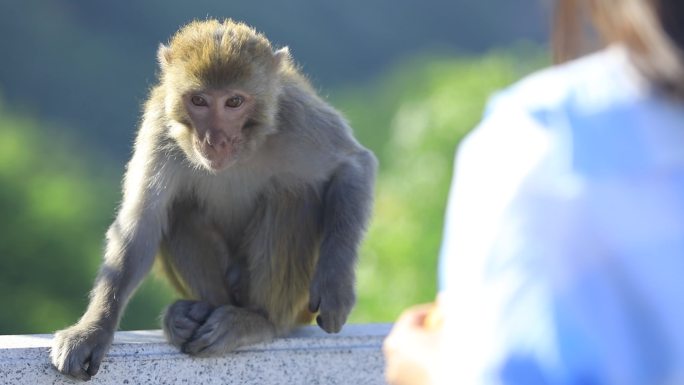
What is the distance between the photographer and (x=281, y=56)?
4.11 m

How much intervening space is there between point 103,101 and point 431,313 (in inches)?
385

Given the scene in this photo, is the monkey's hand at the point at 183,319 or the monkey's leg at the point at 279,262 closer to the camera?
the monkey's hand at the point at 183,319

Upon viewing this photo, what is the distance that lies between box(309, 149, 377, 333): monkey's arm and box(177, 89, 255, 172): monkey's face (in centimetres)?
44

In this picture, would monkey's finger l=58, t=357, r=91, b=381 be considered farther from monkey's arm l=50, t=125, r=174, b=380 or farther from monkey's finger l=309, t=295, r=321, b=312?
monkey's finger l=309, t=295, r=321, b=312

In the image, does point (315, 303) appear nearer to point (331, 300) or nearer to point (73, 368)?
point (331, 300)

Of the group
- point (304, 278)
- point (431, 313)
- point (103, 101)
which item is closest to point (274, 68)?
point (304, 278)

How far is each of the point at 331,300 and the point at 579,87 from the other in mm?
2784

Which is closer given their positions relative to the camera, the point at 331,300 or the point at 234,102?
the point at 331,300

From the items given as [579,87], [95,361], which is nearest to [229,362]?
[95,361]

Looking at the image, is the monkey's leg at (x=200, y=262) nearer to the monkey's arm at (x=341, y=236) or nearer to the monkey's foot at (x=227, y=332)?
the monkey's foot at (x=227, y=332)

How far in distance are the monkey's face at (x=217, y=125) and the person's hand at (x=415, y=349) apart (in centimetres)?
253

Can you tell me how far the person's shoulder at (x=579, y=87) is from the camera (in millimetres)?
970

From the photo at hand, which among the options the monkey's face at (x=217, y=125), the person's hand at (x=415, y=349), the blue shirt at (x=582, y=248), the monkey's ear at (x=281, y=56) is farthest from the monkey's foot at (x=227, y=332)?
the blue shirt at (x=582, y=248)

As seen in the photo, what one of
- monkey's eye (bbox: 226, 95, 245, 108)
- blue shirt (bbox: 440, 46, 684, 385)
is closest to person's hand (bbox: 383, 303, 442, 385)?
blue shirt (bbox: 440, 46, 684, 385)
